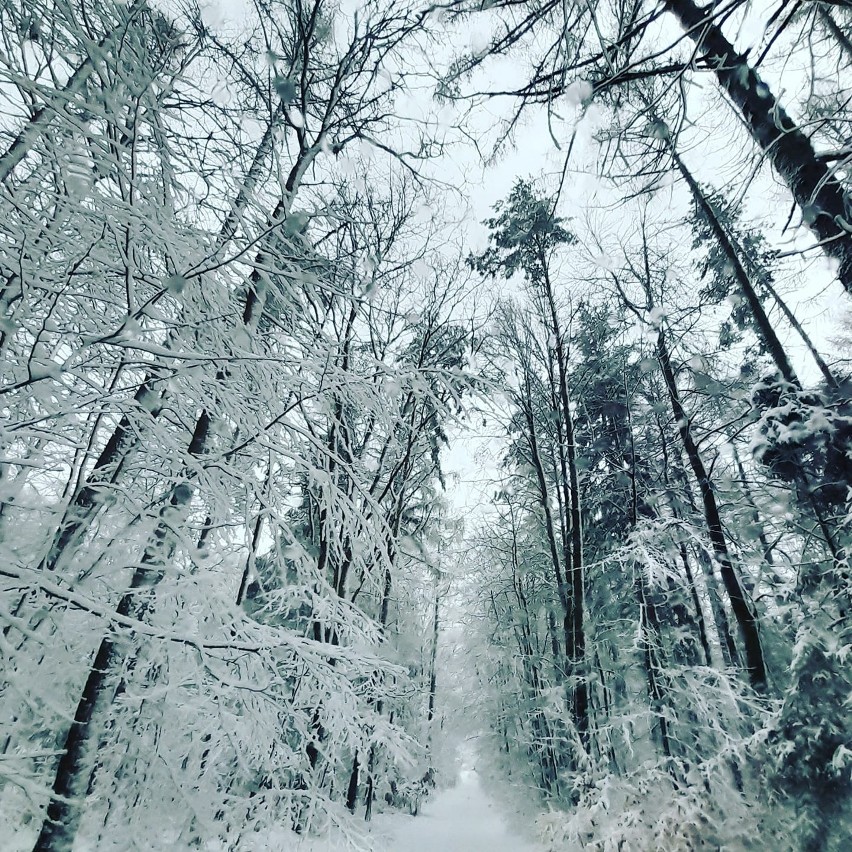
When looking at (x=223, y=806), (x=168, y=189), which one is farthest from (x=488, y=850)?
(x=168, y=189)

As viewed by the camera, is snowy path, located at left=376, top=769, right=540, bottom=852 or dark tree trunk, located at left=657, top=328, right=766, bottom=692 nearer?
dark tree trunk, located at left=657, top=328, right=766, bottom=692

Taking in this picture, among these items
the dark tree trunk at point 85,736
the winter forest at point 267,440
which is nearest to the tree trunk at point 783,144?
the winter forest at point 267,440

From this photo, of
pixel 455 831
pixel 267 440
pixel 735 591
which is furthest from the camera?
pixel 455 831

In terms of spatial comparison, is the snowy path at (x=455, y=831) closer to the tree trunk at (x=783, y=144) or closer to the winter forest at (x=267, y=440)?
the winter forest at (x=267, y=440)

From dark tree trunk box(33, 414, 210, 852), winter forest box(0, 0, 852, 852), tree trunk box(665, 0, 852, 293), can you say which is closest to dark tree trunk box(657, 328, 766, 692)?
winter forest box(0, 0, 852, 852)

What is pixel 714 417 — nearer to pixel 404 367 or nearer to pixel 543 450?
pixel 543 450

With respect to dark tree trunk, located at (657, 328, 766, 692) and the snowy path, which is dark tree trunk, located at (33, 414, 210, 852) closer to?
dark tree trunk, located at (657, 328, 766, 692)

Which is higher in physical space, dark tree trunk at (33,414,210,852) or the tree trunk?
the tree trunk

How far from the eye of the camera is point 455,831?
1283cm

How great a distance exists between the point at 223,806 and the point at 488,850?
935cm

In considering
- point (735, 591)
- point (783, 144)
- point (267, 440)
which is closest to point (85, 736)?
point (267, 440)

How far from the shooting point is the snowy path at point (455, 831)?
9.98 meters

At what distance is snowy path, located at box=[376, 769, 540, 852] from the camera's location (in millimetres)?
9984

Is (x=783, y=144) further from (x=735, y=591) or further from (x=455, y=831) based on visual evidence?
(x=455, y=831)
